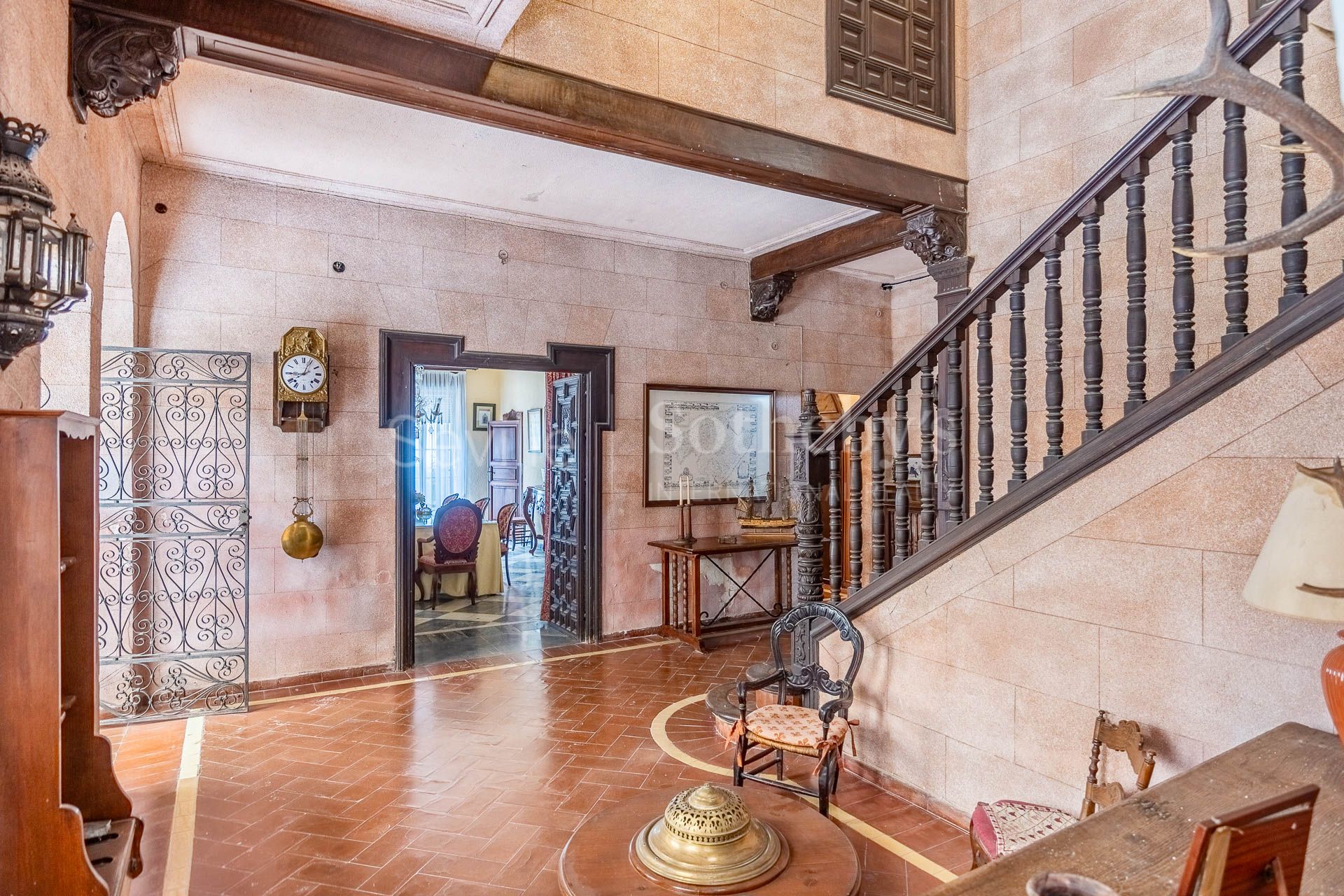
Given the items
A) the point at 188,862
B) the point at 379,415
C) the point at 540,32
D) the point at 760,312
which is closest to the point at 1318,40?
the point at 540,32

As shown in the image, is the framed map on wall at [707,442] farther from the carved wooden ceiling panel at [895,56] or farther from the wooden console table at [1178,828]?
the wooden console table at [1178,828]

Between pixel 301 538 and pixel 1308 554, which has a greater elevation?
pixel 1308 554

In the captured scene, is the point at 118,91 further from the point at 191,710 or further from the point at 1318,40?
the point at 1318,40

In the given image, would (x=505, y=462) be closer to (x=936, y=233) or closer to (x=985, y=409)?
(x=936, y=233)

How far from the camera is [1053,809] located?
2.37 metres

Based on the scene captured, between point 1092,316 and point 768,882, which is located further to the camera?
point 1092,316

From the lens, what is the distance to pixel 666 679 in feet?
16.5

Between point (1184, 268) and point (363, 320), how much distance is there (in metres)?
4.61

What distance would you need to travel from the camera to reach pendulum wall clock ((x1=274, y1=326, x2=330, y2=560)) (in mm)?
4648

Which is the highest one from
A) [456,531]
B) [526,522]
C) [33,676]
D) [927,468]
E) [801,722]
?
[927,468]

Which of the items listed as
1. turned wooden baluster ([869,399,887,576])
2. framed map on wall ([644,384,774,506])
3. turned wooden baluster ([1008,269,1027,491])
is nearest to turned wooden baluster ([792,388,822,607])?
turned wooden baluster ([869,399,887,576])

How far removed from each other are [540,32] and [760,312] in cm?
362

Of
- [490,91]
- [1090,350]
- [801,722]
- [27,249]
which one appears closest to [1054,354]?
[1090,350]

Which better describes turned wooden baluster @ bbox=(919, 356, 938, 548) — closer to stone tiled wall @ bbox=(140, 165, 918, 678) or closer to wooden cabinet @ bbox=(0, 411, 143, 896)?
wooden cabinet @ bbox=(0, 411, 143, 896)
